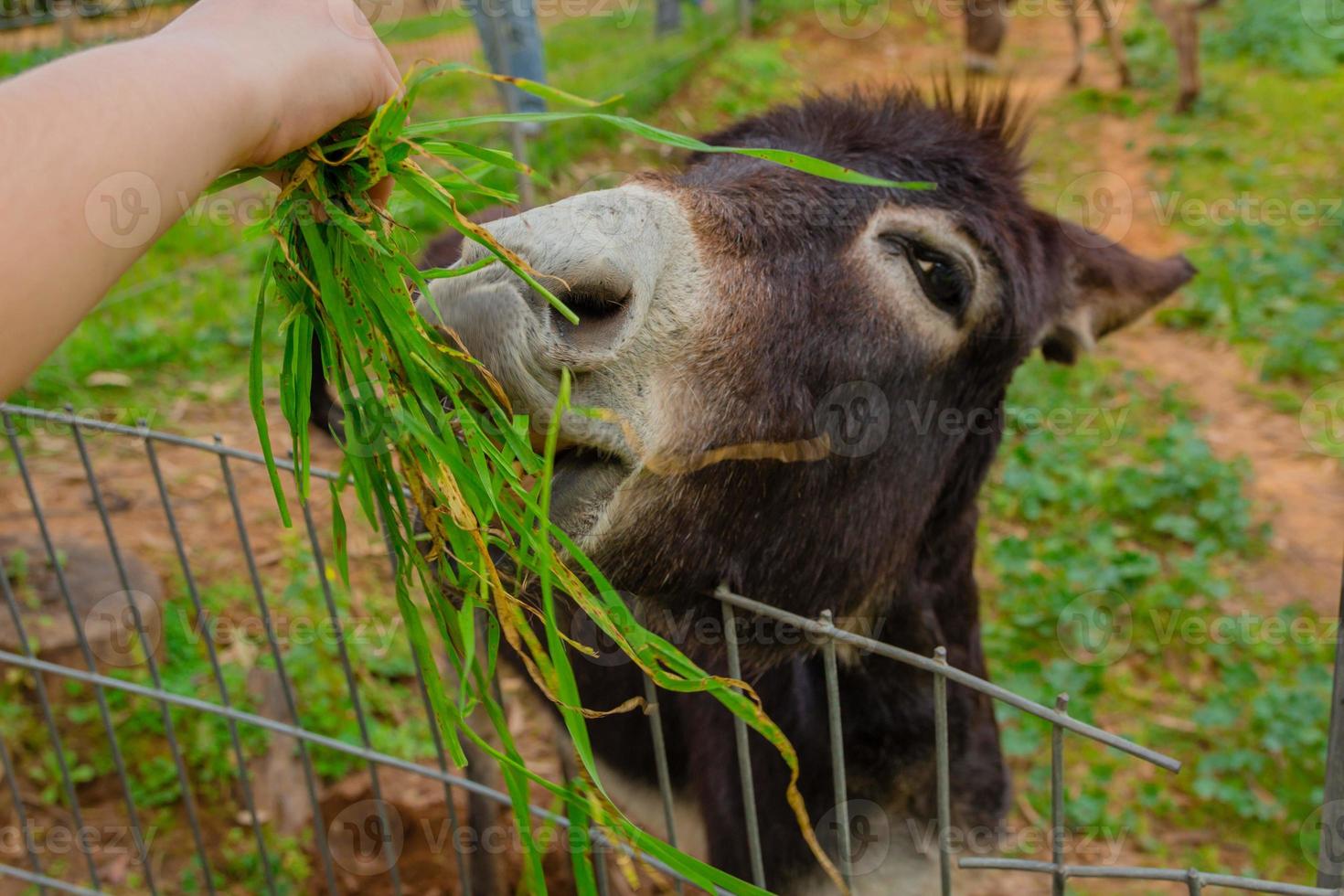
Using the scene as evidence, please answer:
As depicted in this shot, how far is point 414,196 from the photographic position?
1473 mm

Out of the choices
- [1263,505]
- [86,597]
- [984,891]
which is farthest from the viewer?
[1263,505]

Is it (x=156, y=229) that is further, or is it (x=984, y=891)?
(x=984, y=891)

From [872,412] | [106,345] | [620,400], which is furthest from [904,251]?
[106,345]

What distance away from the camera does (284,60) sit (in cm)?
114

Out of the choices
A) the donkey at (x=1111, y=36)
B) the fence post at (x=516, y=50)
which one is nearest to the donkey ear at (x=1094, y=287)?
→ the fence post at (x=516, y=50)

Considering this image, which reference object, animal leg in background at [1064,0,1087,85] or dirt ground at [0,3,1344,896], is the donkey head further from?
animal leg in background at [1064,0,1087,85]

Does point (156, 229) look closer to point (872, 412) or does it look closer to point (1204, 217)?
point (872, 412)

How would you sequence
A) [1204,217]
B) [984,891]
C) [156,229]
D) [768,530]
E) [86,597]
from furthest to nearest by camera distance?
[1204,217]
[86,597]
[984,891]
[768,530]
[156,229]

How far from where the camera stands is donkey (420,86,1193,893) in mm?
1507

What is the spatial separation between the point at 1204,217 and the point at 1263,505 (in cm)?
324

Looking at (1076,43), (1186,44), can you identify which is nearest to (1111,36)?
(1076,43)

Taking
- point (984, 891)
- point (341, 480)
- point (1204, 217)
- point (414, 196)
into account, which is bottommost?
point (984, 891)

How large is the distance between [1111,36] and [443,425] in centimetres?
1013

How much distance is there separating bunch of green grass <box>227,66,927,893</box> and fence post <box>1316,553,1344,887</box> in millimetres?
646
